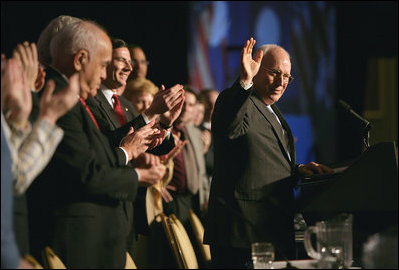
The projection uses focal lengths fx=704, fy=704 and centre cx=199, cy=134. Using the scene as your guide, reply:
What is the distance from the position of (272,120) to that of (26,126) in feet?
4.82

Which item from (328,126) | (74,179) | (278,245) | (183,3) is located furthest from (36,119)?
→ (328,126)

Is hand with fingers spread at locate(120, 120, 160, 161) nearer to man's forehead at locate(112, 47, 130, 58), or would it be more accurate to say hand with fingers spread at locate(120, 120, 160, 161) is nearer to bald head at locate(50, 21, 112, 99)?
bald head at locate(50, 21, 112, 99)

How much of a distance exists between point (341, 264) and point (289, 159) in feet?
3.14

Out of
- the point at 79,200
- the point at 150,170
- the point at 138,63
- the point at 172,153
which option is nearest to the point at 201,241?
the point at 172,153

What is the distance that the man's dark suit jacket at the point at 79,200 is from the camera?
2262 millimetres

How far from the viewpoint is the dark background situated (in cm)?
647

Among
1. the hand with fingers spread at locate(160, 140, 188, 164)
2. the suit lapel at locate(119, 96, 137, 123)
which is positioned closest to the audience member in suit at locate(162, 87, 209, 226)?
the hand with fingers spread at locate(160, 140, 188, 164)

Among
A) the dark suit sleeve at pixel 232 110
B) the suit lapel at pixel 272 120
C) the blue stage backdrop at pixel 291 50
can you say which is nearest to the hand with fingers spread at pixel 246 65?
the dark suit sleeve at pixel 232 110

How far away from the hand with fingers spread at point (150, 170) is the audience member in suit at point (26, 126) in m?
0.43

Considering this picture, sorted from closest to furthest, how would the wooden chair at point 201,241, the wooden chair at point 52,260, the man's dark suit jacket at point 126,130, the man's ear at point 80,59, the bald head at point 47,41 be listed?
the wooden chair at point 52,260, the man's ear at point 80,59, the bald head at point 47,41, the man's dark suit jacket at point 126,130, the wooden chair at point 201,241

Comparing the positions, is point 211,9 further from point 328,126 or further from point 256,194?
point 256,194

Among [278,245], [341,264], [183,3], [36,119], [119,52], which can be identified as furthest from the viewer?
[183,3]

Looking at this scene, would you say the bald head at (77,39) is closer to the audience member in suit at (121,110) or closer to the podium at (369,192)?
the audience member in suit at (121,110)

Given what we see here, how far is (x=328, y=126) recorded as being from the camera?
289 inches
